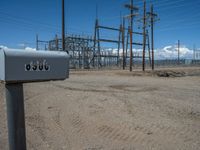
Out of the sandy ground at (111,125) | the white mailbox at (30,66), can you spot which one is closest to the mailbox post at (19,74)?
the white mailbox at (30,66)

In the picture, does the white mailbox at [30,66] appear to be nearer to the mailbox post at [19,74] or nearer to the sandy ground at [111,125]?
the mailbox post at [19,74]

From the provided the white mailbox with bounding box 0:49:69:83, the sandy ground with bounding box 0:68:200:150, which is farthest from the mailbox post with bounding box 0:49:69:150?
the sandy ground with bounding box 0:68:200:150

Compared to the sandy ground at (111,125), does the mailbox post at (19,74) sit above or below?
above

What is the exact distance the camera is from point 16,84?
175 cm

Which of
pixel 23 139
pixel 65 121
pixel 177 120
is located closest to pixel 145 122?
pixel 177 120

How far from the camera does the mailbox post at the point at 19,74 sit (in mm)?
1670

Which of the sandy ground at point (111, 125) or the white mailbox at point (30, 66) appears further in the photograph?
the sandy ground at point (111, 125)

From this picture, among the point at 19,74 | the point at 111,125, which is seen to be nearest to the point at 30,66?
the point at 19,74

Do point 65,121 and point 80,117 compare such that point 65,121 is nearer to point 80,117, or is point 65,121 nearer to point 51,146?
point 80,117

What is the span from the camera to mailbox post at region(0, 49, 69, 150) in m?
1.67

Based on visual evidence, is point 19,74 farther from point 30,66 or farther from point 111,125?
point 111,125

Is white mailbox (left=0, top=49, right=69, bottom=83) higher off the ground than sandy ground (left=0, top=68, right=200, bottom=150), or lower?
higher

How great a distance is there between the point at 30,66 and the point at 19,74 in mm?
95

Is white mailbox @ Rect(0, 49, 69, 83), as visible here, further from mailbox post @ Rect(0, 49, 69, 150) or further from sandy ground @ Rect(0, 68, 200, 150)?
sandy ground @ Rect(0, 68, 200, 150)
